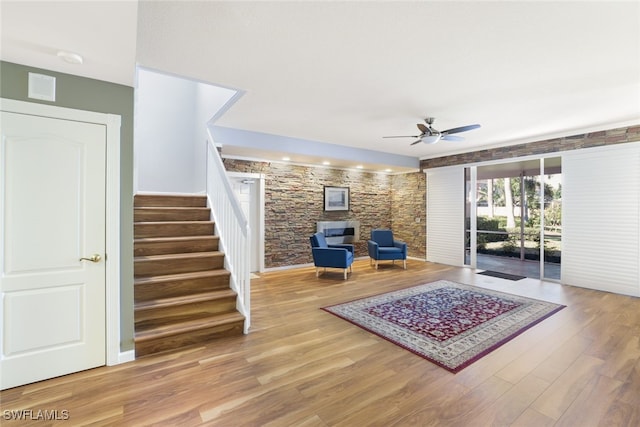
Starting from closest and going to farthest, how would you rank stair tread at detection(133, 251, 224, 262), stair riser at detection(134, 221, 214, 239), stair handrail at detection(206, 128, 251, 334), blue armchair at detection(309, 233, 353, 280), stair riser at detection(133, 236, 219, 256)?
stair handrail at detection(206, 128, 251, 334) → stair tread at detection(133, 251, 224, 262) → stair riser at detection(133, 236, 219, 256) → stair riser at detection(134, 221, 214, 239) → blue armchair at detection(309, 233, 353, 280)

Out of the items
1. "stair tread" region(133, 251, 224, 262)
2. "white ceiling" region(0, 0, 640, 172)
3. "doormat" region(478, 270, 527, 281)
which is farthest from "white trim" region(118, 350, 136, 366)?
"doormat" region(478, 270, 527, 281)

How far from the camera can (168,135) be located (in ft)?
18.8

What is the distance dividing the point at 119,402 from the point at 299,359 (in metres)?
1.38

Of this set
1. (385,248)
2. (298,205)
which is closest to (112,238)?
(298,205)

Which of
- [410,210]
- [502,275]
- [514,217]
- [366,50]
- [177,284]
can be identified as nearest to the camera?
[366,50]

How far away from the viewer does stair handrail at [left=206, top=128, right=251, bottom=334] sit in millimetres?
3189

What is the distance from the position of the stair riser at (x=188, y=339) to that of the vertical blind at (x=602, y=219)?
5.84 metres

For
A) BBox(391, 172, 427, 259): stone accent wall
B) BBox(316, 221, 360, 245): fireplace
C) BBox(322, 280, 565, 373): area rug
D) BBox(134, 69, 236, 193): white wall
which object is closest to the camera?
BBox(322, 280, 565, 373): area rug

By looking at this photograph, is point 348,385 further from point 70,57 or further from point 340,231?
point 340,231

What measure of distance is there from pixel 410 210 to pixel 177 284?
6.41m

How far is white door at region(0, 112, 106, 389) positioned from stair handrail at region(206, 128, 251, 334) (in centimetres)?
124

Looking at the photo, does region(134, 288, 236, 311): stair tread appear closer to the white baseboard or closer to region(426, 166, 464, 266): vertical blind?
the white baseboard

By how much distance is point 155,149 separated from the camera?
5605mm

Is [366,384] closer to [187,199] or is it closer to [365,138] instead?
[187,199]
